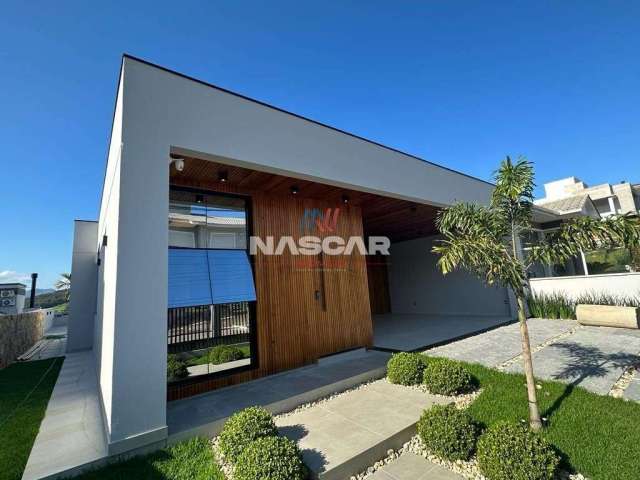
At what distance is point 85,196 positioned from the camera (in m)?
12.3

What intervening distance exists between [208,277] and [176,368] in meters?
1.76

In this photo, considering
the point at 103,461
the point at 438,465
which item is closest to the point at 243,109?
the point at 103,461

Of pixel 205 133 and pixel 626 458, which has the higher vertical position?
pixel 205 133

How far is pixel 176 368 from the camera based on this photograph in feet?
16.5

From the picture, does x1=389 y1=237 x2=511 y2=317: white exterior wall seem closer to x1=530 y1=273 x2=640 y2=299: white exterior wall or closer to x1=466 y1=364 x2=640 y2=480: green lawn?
x1=530 y1=273 x2=640 y2=299: white exterior wall

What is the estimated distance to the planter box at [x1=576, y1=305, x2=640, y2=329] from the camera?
7.95 m

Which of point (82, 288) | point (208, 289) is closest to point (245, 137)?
point (208, 289)

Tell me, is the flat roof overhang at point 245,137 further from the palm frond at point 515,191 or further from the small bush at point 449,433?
the small bush at point 449,433

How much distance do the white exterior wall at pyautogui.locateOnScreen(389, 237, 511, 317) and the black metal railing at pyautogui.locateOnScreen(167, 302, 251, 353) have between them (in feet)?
35.5

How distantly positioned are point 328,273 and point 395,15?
789cm

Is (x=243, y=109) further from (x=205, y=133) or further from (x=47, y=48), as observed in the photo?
(x=47, y=48)

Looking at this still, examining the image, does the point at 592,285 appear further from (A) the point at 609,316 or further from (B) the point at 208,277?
(B) the point at 208,277

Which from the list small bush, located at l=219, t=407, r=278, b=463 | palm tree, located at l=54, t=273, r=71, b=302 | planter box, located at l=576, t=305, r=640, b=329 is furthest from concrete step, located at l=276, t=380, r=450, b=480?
Result: palm tree, located at l=54, t=273, r=71, b=302

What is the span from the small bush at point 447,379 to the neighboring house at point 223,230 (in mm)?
2774
